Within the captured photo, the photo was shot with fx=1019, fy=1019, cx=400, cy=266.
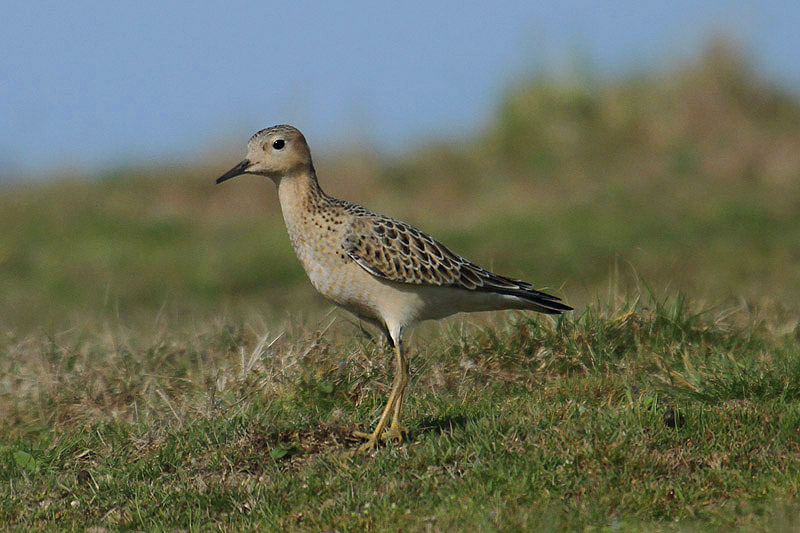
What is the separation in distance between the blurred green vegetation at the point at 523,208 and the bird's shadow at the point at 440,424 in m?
3.52

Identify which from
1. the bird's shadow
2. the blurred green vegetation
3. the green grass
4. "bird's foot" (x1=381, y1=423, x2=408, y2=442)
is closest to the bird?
"bird's foot" (x1=381, y1=423, x2=408, y2=442)

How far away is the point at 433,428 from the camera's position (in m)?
5.62

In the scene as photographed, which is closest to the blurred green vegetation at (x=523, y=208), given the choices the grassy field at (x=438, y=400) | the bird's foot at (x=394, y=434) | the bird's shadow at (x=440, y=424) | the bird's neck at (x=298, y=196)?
the grassy field at (x=438, y=400)

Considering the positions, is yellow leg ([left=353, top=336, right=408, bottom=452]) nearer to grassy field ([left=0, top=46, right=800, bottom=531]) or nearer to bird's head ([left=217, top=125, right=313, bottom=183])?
grassy field ([left=0, top=46, right=800, bottom=531])

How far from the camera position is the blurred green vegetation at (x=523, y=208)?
1207 cm

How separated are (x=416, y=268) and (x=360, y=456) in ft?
3.67

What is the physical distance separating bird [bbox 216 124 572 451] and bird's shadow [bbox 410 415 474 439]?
0.42ft

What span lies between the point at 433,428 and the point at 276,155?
6.07ft

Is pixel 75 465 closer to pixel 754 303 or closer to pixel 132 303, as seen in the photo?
pixel 754 303

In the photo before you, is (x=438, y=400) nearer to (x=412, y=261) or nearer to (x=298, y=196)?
(x=412, y=261)

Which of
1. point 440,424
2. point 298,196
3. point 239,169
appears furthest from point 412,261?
point 239,169

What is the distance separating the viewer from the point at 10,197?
16.2m

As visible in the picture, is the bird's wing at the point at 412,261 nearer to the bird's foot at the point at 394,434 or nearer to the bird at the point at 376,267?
the bird at the point at 376,267

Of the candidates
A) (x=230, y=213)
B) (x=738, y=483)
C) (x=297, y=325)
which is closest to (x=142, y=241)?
(x=230, y=213)
